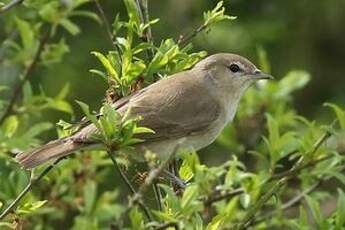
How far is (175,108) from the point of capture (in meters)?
4.51

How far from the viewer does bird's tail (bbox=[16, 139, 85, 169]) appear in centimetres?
382

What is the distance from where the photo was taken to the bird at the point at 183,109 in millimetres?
3900

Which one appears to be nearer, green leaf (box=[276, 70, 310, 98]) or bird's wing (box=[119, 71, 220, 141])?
bird's wing (box=[119, 71, 220, 141])

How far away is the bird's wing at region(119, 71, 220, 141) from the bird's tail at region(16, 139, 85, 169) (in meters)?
0.28

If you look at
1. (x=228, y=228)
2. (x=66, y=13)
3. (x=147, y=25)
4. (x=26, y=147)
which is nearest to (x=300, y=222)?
(x=228, y=228)

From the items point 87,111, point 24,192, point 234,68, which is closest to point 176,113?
point 234,68

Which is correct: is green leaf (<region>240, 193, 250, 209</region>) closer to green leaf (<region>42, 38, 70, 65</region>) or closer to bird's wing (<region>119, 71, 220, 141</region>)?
bird's wing (<region>119, 71, 220, 141</region>)

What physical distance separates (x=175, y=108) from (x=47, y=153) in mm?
809

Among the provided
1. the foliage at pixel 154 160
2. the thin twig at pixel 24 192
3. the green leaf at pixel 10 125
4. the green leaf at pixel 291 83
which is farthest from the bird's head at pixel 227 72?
the thin twig at pixel 24 192

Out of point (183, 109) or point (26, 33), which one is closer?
point (183, 109)

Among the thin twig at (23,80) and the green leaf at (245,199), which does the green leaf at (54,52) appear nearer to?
the thin twig at (23,80)

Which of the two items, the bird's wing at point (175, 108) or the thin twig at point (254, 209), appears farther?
the bird's wing at point (175, 108)

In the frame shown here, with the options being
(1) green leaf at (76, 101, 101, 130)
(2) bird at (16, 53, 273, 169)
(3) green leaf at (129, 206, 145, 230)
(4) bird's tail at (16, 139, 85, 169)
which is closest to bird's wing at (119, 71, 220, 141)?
(2) bird at (16, 53, 273, 169)

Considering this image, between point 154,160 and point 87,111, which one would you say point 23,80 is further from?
point 87,111
